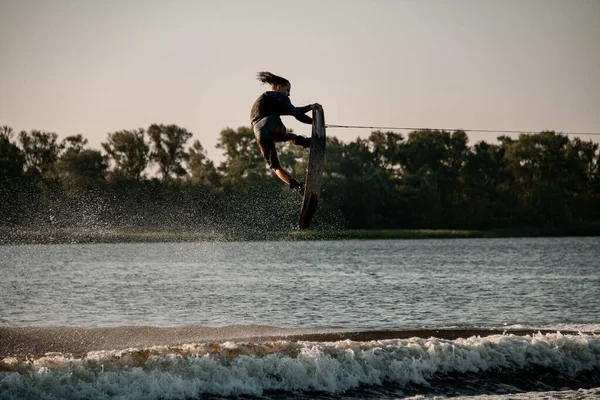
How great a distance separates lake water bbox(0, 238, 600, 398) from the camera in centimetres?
1248

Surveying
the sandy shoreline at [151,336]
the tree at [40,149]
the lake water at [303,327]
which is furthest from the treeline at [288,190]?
the sandy shoreline at [151,336]

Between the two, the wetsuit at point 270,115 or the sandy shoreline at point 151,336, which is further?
the sandy shoreline at point 151,336

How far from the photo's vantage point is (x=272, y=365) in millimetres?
12984

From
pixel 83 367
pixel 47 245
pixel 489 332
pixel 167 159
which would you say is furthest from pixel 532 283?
pixel 167 159

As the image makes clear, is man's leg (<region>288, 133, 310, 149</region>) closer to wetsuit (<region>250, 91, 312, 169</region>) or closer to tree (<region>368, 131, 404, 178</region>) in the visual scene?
wetsuit (<region>250, 91, 312, 169</region>)

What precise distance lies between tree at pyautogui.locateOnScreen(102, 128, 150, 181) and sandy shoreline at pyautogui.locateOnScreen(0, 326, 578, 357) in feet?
229

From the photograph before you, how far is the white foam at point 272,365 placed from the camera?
11805 mm

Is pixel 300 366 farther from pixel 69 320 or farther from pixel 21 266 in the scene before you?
pixel 21 266

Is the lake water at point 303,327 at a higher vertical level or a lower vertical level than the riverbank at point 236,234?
higher

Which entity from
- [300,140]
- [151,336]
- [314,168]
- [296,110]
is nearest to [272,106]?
[296,110]

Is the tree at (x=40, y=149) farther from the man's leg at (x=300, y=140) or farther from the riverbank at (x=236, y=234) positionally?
the man's leg at (x=300, y=140)

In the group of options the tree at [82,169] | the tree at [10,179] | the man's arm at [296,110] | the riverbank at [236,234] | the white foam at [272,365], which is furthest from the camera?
the tree at [82,169]

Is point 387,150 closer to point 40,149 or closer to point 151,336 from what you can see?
point 40,149

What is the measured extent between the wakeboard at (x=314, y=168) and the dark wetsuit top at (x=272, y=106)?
0.41 m
